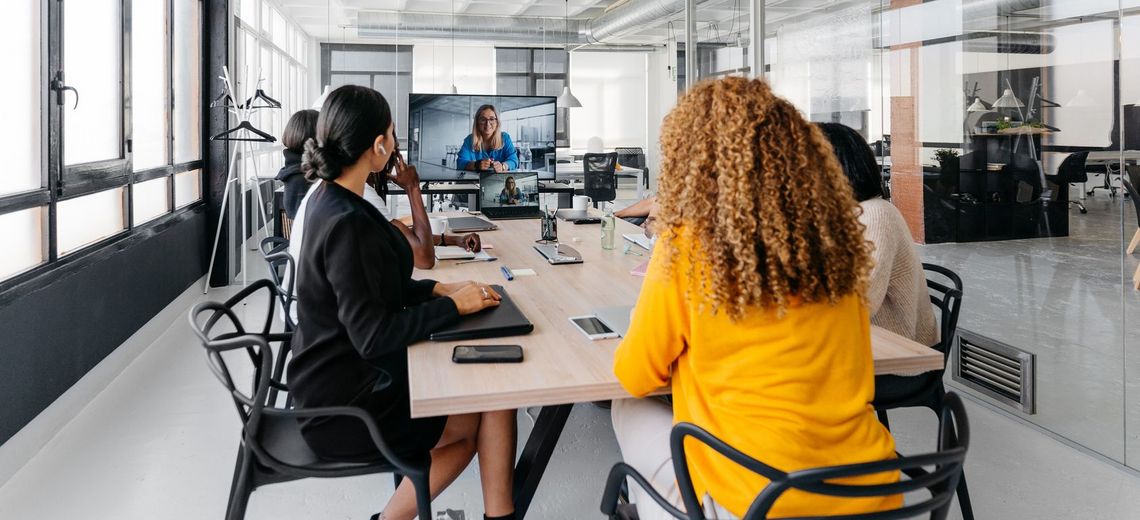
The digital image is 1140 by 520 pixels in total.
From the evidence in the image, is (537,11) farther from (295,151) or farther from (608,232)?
(608,232)

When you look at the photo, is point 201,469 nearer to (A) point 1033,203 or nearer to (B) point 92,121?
(B) point 92,121

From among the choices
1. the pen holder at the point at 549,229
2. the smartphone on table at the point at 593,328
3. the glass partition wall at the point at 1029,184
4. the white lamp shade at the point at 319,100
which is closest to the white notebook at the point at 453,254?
the pen holder at the point at 549,229

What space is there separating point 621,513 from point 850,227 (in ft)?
2.32

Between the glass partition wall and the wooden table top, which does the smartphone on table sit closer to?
the wooden table top

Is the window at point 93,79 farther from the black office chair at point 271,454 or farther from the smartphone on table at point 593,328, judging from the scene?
the smartphone on table at point 593,328

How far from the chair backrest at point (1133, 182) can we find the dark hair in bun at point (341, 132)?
2.45 m

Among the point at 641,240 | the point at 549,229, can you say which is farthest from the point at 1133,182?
the point at 549,229

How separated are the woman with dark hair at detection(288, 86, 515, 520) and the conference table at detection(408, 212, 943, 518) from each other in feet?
0.24

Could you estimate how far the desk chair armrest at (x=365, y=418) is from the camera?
148 cm

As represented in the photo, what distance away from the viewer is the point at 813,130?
1.32m

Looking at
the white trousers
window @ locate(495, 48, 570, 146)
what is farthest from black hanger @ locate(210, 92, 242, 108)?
the white trousers

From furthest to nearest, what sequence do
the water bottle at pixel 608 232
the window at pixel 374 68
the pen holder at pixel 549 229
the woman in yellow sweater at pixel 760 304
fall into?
the window at pixel 374 68
the pen holder at pixel 549 229
the water bottle at pixel 608 232
the woman in yellow sweater at pixel 760 304

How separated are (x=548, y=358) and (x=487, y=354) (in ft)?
0.40

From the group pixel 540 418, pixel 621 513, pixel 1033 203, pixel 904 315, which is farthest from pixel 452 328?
pixel 1033 203
